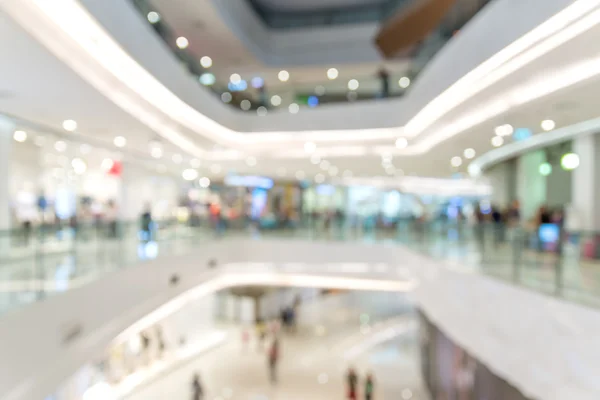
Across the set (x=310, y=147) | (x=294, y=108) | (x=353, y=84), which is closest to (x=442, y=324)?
(x=310, y=147)

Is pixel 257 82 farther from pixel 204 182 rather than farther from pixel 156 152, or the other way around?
pixel 204 182

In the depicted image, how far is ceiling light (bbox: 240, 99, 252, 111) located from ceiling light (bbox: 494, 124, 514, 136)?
22.7 feet

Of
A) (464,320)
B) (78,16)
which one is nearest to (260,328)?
(464,320)

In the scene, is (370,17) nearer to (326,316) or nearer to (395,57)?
Answer: (395,57)

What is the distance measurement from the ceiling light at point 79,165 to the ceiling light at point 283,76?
286 inches

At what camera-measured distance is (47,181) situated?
41.4 ft

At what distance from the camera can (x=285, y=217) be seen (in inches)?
613

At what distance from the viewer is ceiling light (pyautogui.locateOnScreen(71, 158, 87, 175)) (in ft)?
41.9

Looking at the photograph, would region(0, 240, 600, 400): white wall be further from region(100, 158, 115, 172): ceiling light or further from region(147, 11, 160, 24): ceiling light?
region(100, 158, 115, 172): ceiling light

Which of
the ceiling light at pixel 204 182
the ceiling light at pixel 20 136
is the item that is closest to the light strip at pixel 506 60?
the ceiling light at pixel 20 136

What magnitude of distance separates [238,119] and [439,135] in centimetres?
552

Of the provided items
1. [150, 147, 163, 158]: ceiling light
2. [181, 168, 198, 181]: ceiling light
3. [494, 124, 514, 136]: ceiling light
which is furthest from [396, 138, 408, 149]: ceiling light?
[181, 168, 198, 181]: ceiling light

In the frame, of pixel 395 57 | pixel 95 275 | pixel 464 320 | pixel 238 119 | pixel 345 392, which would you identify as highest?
pixel 395 57

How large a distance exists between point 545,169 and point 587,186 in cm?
260
